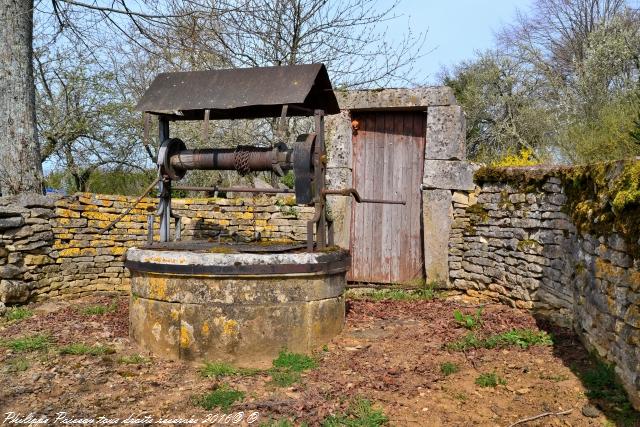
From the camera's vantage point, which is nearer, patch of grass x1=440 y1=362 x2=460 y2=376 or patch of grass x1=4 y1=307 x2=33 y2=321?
patch of grass x1=440 y1=362 x2=460 y2=376

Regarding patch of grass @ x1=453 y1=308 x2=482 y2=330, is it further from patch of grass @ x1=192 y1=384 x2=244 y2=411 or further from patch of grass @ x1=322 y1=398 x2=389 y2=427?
patch of grass @ x1=192 y1=384 x2=244 y2=411

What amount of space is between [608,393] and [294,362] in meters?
2.32

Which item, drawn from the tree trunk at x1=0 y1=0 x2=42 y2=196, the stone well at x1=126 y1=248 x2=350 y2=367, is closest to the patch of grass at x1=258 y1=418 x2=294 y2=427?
the stone well at x1=126 y1=248 x2=350 y2=367

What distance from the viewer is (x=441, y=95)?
750 cm

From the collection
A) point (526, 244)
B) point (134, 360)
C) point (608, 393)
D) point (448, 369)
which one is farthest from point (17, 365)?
point (526, 244)

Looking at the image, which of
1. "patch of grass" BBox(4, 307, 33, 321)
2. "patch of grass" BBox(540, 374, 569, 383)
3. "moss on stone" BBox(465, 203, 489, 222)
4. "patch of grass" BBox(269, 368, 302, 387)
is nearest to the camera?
"patch of grass" BBox(540, 374, 569, 383)

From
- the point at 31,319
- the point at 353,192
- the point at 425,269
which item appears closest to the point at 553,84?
the point at 425,269

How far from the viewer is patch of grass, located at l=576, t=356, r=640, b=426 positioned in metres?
3.40

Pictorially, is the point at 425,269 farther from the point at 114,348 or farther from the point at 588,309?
the point at 114,348

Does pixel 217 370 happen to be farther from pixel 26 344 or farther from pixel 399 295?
pixel 399 295

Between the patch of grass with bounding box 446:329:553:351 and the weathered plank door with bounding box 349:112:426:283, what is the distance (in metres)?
2.72

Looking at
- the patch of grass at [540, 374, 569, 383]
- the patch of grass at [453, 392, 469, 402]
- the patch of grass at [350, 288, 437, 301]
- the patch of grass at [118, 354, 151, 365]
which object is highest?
the patch of grass at [350, 288, 437, 301]

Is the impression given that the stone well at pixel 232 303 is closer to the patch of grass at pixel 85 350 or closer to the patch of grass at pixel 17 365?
the patch of grass at pixel 85 350

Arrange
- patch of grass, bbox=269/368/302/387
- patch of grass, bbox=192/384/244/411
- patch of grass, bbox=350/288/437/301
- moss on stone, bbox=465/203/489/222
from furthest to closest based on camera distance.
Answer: patch of grass, bbox=350/288/437/301, moss on stone, bbox=465/203/489/222, patch of grass, bbox=269/368/302/387, patch of grass, bbox=192/384/244/411
